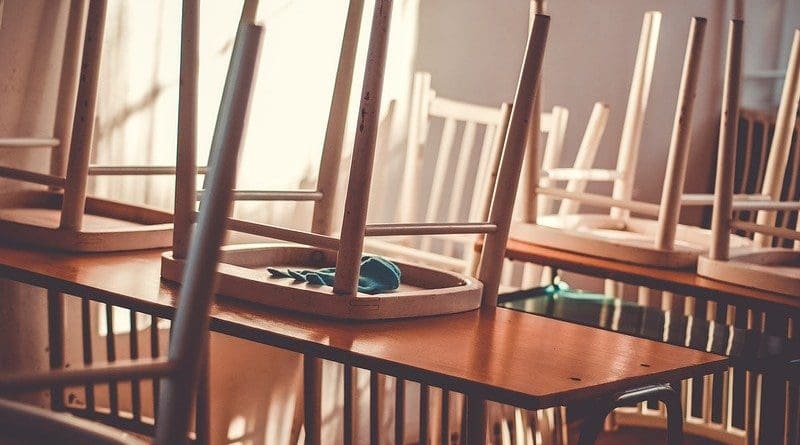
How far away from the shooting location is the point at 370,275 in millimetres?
1536

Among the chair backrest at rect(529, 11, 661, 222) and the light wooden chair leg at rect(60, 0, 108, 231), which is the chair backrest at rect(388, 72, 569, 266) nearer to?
the chair backrest at rect(529, 11, 661, 222)

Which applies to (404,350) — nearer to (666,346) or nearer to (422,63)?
(666,346)

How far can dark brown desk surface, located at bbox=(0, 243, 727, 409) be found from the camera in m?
1.16

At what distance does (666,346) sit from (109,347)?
0.96 metres

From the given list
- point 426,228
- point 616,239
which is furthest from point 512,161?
point 616,239

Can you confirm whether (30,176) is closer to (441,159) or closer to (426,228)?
(426,228)

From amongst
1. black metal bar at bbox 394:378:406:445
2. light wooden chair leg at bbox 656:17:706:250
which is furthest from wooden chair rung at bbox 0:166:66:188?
light wooden chair leg at bbox 656:17:706:250

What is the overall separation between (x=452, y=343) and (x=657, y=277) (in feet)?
2.69

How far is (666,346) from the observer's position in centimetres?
143

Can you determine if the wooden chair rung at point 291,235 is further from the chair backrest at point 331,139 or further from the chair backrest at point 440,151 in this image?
the chair backrest at point 440,151

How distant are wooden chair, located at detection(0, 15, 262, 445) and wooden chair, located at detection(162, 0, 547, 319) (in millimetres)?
506

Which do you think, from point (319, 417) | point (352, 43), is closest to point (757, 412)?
point (319, 417)

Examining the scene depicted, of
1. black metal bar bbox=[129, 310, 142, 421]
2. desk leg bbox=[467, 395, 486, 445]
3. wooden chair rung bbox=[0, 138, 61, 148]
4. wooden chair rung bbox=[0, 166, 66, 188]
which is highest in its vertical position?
wooden chair rung bbox=[0, 138, 61, 148]

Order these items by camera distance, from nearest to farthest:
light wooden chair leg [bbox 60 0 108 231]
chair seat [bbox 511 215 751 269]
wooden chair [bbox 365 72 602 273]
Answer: light wooden chair leg [bbox 60 0 108 231]
chair seat [bbox 511 215 751 269]
wooden chair [bbox 365 72 602 273]
